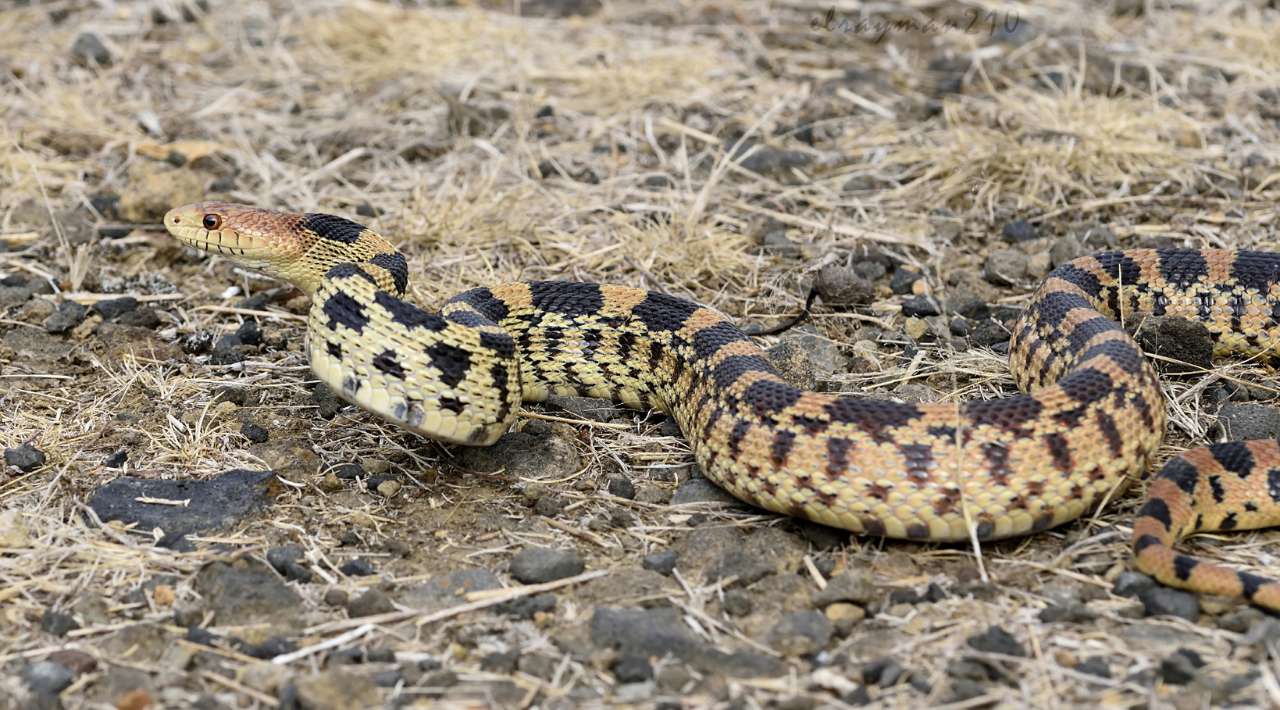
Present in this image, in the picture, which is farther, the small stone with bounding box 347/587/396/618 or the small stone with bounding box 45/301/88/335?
the small stone with bounding box 45/301/88/335

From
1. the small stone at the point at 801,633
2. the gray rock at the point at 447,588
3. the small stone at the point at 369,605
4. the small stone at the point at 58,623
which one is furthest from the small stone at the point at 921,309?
the small stone at the point at 58,623

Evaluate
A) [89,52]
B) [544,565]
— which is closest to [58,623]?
[544,565]

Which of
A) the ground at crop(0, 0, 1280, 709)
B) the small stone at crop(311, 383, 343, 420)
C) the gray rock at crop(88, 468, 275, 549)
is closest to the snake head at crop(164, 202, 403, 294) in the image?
the small stone at crop(311, 383, 343, 420)

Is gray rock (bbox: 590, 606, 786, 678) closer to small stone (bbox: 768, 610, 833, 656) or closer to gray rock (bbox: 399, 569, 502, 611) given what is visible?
small stone (bbox: 768, 610, 833, 656)

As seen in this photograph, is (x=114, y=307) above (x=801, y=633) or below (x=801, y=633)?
below

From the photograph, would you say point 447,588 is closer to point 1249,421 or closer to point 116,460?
point 116,460
